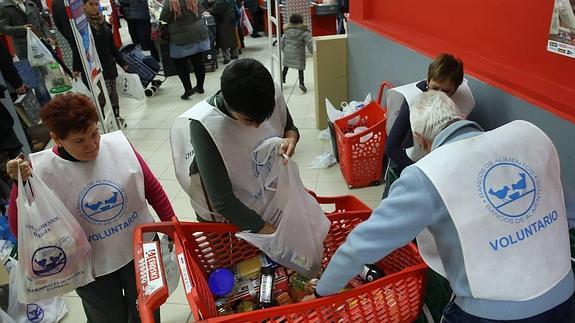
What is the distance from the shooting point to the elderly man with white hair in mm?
1032

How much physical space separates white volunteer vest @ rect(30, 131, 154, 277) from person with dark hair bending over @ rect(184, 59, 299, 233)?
257 mm

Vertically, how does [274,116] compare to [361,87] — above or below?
above

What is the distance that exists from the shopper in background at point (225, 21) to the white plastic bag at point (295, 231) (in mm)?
6369

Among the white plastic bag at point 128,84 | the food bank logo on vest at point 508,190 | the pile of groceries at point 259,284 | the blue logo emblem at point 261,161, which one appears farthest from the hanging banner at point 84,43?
the food bank logo on vest at point 508,190

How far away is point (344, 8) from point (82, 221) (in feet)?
20.9

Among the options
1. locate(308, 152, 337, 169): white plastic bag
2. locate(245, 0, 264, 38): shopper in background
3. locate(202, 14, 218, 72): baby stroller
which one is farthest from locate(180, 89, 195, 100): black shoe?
locate(245, 0, 264, 38): shopper in background

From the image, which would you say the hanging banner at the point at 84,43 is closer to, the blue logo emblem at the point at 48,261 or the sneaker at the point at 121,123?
the sneaker at the point at 121,123

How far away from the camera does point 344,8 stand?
278 inches

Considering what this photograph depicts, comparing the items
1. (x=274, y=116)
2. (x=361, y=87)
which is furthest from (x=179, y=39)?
(x=274, y=116)

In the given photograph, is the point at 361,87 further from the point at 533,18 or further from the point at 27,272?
the point at 27,272

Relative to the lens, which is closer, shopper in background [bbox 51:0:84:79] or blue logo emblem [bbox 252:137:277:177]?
blue logo emblem [bbox 252:137:277:177]

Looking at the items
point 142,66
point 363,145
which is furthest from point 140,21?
point 363,145

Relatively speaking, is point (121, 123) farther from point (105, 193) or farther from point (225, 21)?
point (105, 193)

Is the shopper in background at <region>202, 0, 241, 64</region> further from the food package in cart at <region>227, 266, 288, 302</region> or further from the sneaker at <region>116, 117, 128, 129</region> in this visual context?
the food package in cart at <region>227, 266, 288, 302</region>
